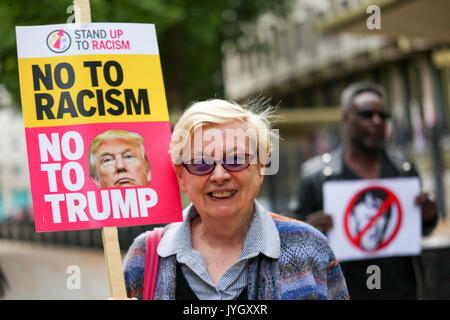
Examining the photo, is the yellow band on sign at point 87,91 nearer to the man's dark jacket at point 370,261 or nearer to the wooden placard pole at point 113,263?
the wooden placard pole at point 113,263

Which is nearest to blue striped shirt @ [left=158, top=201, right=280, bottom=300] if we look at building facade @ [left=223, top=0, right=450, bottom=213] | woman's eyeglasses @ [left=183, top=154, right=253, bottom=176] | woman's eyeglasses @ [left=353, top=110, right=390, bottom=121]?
woman's eyeglasses @ [left=183, top=154, right=253, bottom=176]

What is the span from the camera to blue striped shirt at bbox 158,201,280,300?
2.29 meters

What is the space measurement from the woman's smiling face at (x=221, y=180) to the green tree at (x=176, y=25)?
5.42 meters

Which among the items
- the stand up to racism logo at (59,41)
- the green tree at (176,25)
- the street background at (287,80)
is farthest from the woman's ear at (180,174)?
the green tree at (176,25)

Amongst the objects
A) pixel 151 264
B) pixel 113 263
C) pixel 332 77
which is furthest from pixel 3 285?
pixel 332 77

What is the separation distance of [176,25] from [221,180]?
15.1 m

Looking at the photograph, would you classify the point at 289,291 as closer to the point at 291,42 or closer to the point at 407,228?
the point at 407,228

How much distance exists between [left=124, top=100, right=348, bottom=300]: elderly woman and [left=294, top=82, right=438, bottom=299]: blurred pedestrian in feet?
4.11

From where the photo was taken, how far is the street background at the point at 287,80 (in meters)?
6.46

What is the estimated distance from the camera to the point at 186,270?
2350 mm

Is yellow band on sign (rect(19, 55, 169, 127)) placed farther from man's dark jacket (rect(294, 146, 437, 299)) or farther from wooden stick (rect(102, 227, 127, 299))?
man's dark jacket (rect(294, 146, 437, 299))

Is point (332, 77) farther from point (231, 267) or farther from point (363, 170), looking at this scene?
point (231, 267)
